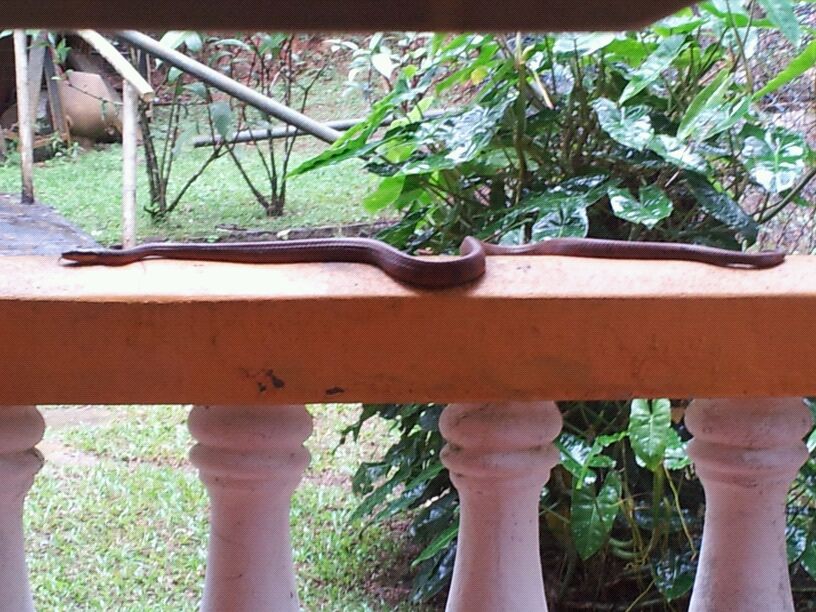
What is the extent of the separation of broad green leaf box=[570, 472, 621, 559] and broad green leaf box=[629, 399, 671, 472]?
0.57ft

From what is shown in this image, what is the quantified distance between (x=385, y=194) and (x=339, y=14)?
1.66m

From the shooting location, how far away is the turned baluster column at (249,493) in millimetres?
716

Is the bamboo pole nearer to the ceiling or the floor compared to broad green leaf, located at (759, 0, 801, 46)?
nearer to the ceiling

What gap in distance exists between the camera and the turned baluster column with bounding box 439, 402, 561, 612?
2.39ft

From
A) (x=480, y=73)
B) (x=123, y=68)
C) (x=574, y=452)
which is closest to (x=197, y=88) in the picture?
(x=123, y=68)

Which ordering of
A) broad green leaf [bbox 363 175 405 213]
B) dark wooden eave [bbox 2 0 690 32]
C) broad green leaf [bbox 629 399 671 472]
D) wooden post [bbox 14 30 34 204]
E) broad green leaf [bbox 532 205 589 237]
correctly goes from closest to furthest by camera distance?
dark wooden eave [bbox 2 0 690 32], broad green leaf [bbox 629 399 671 472], broad green leaf [bbox 532 205 589 237], broad green leaf [bbox 363 175 405 213], wooden post [bbox 14 30 34 204]

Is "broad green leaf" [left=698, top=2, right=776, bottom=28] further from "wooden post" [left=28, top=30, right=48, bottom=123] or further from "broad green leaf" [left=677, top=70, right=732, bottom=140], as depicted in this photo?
"wooden post" [left=28, top=30, right=48, bottom=123]

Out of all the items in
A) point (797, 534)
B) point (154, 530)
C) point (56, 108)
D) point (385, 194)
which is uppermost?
point (56, 108)

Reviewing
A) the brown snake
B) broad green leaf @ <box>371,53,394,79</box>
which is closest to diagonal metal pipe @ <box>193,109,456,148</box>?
broad green leaf @ <box>371,53,394,79</box>

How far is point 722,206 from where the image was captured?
1764 mm

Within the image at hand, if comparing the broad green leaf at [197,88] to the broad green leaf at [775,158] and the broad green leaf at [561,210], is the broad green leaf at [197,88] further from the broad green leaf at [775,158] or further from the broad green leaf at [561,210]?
the broad green leaf at [775,158]

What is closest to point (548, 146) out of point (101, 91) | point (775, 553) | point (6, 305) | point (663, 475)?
point (663, 475)

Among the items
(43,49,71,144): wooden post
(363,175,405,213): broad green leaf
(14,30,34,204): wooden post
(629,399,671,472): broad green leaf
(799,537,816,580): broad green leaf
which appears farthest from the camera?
(43,49,71,144): wooden post

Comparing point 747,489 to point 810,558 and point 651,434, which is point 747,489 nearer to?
point 651,434
